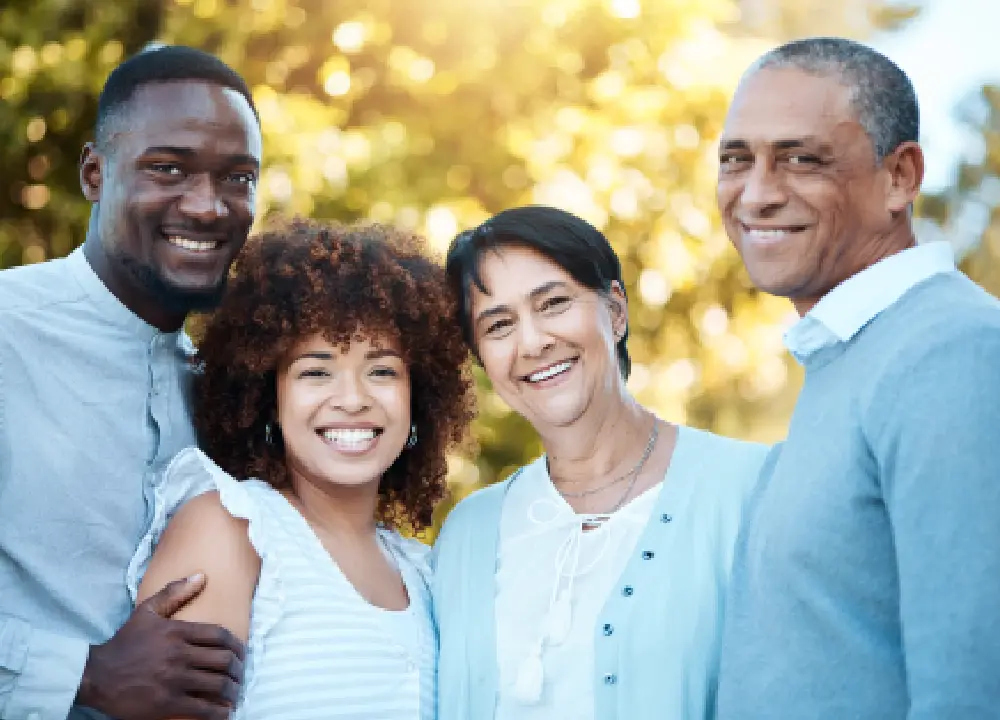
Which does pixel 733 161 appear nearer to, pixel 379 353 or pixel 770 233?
pixel 770 233

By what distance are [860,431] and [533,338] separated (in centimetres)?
120

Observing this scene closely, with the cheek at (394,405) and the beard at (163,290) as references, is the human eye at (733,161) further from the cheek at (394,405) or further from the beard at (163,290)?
the beard at (163,290)

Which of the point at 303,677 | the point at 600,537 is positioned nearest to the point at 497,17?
the point at 600,537

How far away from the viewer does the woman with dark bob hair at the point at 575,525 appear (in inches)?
106

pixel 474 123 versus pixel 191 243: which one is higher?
pixel 474 123

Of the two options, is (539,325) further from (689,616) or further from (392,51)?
(392,51)

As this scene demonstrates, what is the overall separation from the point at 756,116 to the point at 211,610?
1.67 meters

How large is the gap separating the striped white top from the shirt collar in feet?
4.49

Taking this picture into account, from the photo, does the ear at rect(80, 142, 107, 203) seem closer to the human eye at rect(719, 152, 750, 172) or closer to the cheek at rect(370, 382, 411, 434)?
the cheek at rect(370, 382, 411, 434)

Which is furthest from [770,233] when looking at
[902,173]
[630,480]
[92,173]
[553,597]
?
[92,173]

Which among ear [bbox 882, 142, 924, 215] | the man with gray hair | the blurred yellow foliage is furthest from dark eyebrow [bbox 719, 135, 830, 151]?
the blurred yellow foliage

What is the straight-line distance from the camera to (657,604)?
2.71 metres

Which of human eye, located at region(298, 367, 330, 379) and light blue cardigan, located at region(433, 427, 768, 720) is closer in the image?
light blue cardigan, located at region(433, 427, 768, 720)

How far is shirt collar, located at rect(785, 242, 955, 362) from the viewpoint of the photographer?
2.10 metres
